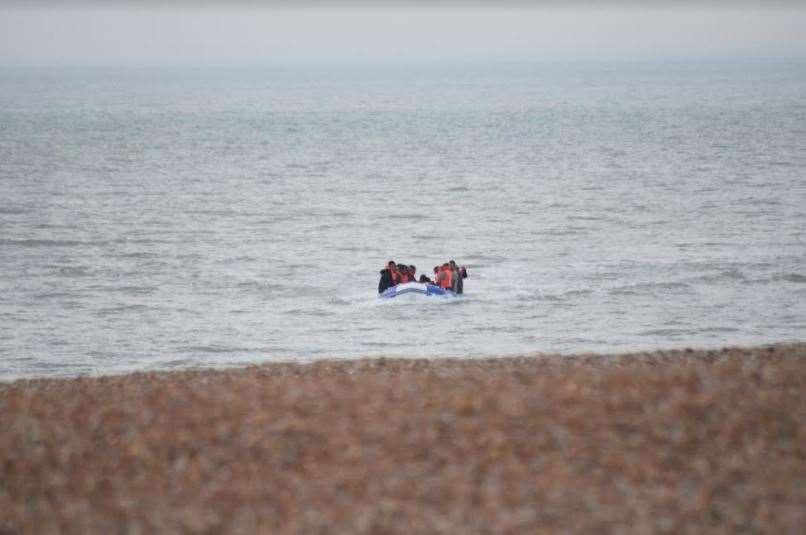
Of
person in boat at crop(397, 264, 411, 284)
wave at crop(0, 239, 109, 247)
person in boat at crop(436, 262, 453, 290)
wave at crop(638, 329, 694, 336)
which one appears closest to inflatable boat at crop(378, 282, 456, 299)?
person in boat at crop(436, 262, 453, 290)

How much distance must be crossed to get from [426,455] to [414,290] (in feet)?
59.8

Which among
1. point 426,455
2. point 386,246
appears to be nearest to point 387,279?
point 386,246

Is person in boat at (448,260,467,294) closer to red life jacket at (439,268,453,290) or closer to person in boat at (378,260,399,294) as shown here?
Result: red life jacket at (439,268,453,290)

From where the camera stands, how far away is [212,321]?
25.2 metres

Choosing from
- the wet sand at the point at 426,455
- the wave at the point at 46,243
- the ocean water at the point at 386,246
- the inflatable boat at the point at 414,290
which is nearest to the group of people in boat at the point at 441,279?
the inflatable boat at the point at 414,290

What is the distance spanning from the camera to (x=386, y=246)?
38.5 metres

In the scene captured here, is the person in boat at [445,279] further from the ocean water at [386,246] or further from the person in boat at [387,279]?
the person in boat at [387,279]

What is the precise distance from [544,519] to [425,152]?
79.3 metres

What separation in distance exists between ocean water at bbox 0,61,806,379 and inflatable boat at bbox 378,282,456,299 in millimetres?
371

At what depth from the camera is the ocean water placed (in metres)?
23.4

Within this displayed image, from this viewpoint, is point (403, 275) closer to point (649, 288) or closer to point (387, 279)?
point (387, 279)

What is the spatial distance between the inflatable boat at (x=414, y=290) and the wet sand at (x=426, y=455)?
15.5 meters

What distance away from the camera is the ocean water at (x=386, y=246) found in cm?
2344

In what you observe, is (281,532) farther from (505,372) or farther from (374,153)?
(374,153)
